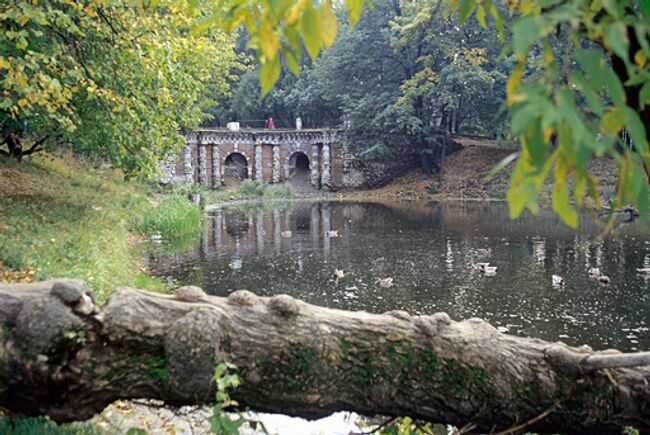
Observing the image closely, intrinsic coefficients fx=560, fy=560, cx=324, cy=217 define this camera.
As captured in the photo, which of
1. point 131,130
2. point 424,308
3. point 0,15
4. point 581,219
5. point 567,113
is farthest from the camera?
point 581,219

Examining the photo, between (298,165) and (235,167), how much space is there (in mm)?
5947

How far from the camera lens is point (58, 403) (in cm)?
342

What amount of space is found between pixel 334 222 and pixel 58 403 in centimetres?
2139

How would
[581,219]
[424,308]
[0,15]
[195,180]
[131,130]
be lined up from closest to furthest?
1. [0,15]
2. [424,308]
3. [131,130]
4. [581,219]
5. [195,180]

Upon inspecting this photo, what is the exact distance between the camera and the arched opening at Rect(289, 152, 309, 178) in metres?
47.7

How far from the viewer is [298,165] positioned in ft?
175

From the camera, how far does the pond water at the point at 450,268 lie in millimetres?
9867

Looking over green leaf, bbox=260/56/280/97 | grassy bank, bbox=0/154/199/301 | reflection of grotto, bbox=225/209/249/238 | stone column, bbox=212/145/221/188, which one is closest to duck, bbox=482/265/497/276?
grassy bank, bbox=0/154/199/301

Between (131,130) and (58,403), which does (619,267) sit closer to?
(131,130)

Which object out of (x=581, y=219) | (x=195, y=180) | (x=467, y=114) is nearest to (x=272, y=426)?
(x=581, y=219)

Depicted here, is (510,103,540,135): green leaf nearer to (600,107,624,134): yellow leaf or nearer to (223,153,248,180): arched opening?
(600,107,624,134): yellow leaf

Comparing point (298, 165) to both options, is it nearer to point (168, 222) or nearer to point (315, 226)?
point (315, 226)

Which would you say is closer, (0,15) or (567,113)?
(567,113)

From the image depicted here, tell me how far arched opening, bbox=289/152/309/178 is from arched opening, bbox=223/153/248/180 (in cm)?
482
